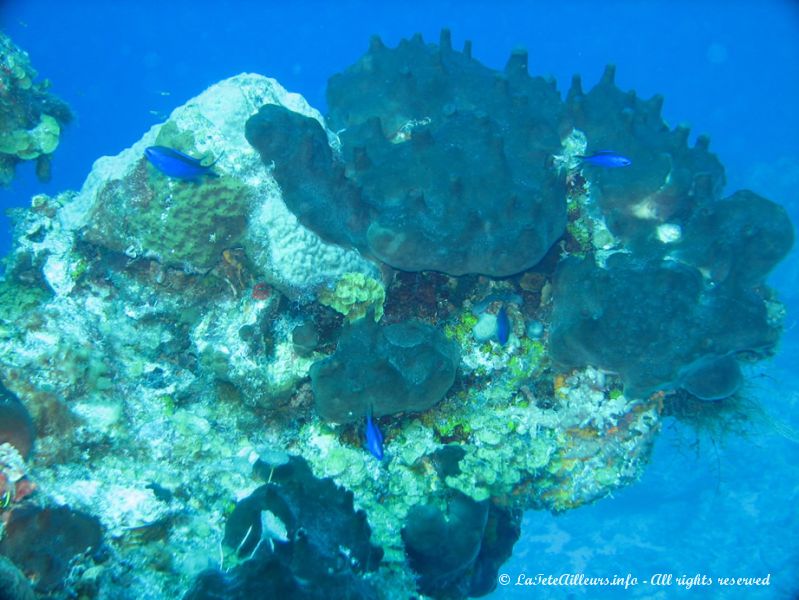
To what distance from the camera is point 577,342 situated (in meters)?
4.44

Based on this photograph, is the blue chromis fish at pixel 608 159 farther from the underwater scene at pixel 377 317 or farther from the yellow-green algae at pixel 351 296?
the yellow-green algae at pixel 351 296

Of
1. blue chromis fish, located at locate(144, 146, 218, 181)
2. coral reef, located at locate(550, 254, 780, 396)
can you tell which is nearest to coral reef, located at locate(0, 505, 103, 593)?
blue chromis fish, located at locate(144, 146, 218, 181)

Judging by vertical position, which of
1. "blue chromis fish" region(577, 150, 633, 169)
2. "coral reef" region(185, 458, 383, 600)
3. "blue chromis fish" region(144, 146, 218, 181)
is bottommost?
"coral reef" region(185, 458, 383, 600)

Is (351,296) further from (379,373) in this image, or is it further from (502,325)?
(502,325)

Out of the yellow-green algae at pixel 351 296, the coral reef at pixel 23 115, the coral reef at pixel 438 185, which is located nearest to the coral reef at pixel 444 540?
the yellow-green algae at pixel 351 296

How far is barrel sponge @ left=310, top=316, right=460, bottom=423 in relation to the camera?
13.1 ft

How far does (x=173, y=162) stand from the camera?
3.64 metres

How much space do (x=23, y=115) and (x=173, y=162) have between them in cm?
299

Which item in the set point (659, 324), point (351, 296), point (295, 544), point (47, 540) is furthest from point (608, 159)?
point (47, 540)

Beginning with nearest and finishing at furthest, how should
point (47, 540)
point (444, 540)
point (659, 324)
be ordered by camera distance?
point (47, 540) → point (444, 540) → point (659, 324)

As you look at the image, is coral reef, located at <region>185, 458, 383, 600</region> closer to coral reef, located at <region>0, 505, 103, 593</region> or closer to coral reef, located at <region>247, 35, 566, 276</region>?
coral reef, located at <region>0, 505, 103, 593</region>

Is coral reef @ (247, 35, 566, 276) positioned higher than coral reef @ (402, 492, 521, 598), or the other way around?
coral reef @ (247, 35, 566, 276)

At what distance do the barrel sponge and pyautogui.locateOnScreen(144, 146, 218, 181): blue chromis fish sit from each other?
1831 millimetres

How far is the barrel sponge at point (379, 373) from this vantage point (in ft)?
13.1
